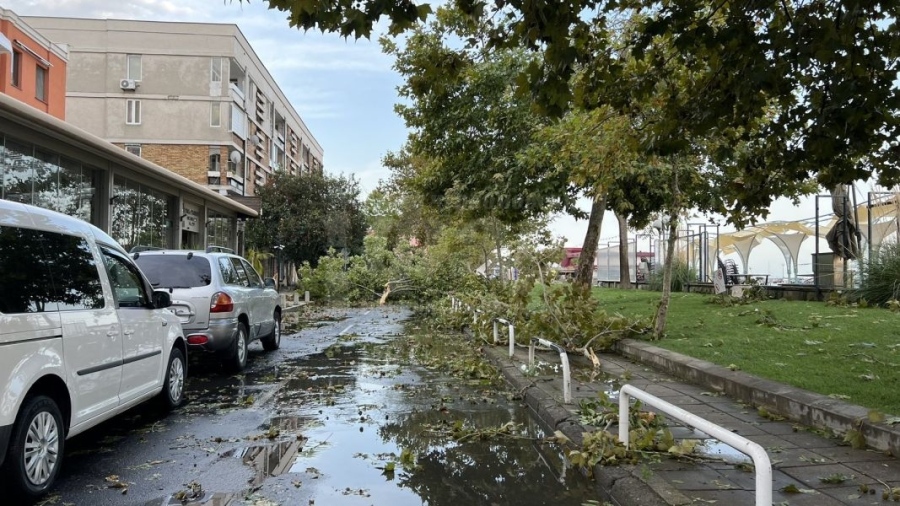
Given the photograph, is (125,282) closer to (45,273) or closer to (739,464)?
(45,273)

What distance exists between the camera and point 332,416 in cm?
717

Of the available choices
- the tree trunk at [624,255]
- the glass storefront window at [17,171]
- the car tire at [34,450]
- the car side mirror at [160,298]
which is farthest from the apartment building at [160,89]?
the car tire at [34,450]

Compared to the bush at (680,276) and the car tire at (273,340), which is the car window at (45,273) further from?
the bush at (680,276)

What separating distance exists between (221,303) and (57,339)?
16.2 feet

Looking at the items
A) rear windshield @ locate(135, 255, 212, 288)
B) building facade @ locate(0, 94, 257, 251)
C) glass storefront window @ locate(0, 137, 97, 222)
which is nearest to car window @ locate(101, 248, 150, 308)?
rear windshield @ locate(135, 255, 212, 288)

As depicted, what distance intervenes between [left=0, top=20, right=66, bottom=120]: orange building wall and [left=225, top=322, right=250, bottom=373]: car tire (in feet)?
46.6

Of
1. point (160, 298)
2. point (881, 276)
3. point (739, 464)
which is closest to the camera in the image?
point (739, 464)

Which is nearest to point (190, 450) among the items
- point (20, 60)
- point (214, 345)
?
point (214, 345)

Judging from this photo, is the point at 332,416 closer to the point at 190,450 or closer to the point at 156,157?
the point at 190,450

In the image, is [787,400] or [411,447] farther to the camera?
[787,400]

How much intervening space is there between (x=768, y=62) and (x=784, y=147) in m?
1.33

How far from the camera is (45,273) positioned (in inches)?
192

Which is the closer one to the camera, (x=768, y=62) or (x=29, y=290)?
(x=29, y=290)

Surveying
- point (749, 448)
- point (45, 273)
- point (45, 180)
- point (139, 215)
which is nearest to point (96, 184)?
point (45, 180)
